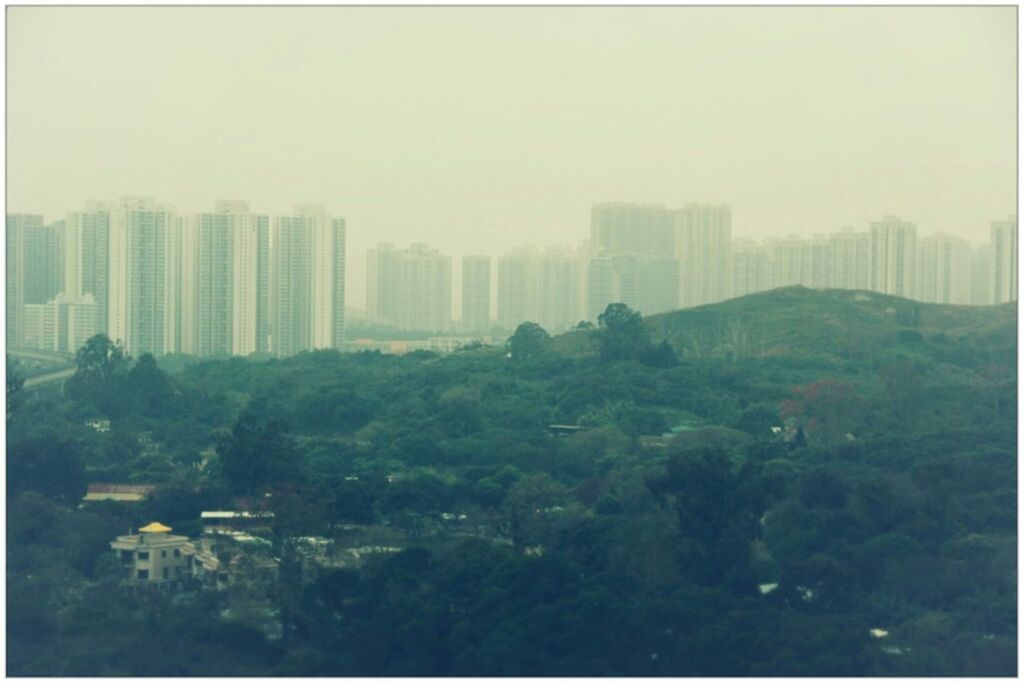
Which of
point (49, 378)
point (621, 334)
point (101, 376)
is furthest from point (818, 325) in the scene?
point (49, 378)

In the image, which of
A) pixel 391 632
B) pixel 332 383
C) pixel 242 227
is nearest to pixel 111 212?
pixel 242 227

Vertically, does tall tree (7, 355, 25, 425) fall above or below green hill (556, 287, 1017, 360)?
below

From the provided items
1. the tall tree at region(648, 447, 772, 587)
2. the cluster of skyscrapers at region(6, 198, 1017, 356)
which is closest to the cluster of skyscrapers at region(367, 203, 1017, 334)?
the cluster of skyscrapers at region(6, 198, 1017, 356)

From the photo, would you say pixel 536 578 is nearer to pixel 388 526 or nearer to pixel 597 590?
pixel 597 590

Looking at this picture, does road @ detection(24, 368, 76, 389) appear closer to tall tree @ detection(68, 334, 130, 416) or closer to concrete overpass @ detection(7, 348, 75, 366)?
concrete overpass @ detection(7, 348, 75, 366)

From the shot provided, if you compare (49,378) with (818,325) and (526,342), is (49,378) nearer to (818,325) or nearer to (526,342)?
(526,342)

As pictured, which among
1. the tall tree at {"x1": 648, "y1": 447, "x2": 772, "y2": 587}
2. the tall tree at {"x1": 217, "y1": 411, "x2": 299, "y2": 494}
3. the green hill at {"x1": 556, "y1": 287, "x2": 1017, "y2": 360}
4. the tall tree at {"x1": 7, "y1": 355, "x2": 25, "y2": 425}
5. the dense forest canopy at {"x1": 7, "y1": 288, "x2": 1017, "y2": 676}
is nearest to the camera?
the dense forest canopy at {"x1": 7, "y1": 288, "x2": 1017, "y2": 676}
